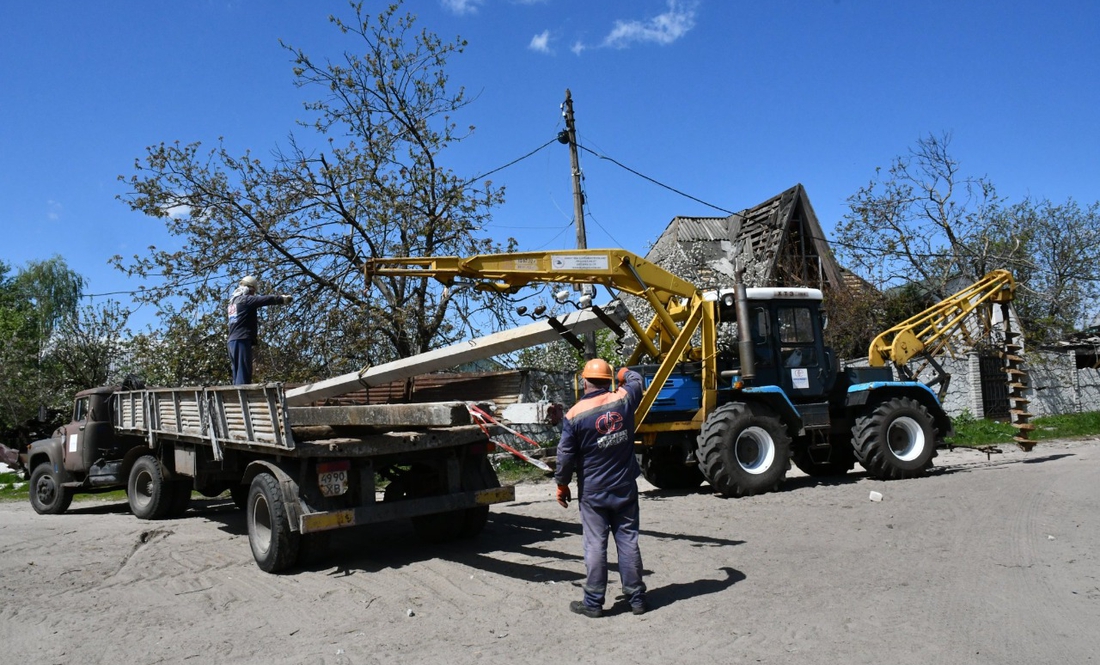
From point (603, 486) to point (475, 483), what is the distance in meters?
2.65

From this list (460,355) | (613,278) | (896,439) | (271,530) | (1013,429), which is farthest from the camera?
(1013,429)

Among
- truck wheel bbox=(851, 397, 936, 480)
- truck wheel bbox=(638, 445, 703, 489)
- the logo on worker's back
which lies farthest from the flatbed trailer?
truck wheel bbox=(851, 397, 936, 480)

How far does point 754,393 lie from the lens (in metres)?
11.2

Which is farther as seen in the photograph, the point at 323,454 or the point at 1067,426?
the point at 1067,426

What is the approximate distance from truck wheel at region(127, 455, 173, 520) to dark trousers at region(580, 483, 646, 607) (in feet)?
24.3

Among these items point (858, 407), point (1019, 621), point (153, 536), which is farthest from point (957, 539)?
point (153, 536)

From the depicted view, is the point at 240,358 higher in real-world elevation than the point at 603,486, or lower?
higher

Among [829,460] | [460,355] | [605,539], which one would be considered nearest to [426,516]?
[460,355]

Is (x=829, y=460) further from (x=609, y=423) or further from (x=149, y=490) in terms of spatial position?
(x=149, y=490)

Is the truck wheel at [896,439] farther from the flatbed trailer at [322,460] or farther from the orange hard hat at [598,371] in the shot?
the orange hard hat at [598,371]

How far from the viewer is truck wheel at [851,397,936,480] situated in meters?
11.9

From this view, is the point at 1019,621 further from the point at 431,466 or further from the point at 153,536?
the point at 153,536

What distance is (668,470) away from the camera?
12.3m

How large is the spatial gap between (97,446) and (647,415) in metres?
7.93
